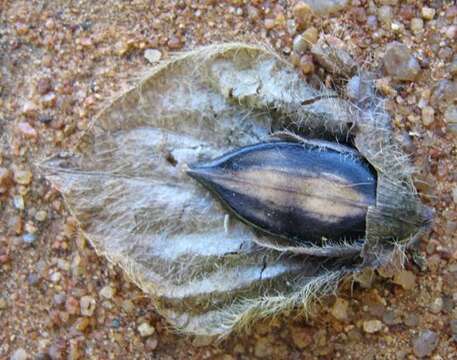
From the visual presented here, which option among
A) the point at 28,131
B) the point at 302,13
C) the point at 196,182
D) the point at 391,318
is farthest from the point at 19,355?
the point at 302,13

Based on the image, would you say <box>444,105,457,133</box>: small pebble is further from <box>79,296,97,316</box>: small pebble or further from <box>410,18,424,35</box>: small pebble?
<box>79,296,97,316</box>: small pebble

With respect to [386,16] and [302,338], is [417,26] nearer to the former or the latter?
[386,16]

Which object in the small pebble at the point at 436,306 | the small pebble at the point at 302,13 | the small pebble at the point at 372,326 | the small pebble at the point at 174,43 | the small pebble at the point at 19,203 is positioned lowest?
the small pebble at the point at 372,326

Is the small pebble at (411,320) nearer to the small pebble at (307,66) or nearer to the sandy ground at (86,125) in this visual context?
the sandy ground at (86,125)

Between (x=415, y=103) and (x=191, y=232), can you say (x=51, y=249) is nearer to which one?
(x=191, y=232)

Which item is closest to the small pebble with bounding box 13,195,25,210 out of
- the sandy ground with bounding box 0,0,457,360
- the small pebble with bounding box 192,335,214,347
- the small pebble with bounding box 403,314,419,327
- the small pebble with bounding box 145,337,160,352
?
the sandy ground with bounding box 0,0,457,360

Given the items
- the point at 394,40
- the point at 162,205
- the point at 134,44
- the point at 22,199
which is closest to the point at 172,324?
the point at 162,205

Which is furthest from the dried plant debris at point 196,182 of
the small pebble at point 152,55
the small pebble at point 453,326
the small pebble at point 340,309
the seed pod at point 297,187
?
the small pebble at point 453,326
